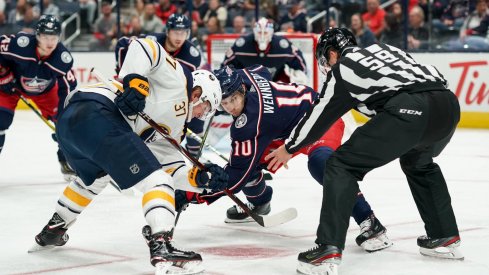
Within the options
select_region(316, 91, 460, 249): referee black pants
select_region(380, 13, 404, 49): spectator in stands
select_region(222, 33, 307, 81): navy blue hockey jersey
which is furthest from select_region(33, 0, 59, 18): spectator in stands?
select_region(316, 91, 460, 249): referee black pants

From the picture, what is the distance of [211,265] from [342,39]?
1.01 m

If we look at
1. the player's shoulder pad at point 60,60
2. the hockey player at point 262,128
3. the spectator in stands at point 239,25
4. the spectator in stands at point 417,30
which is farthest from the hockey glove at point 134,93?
the spectator in stands at point 239,25

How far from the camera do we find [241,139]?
382cm

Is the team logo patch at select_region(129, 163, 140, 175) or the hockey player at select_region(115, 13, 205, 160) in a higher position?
the team logo patch at select_region(129, 163, 140, 175)

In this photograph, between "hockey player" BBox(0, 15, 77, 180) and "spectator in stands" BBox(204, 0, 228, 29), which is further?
"spectator in stands" BBox(204, 0, 228, 29)

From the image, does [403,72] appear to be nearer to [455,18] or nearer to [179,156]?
[179,156]

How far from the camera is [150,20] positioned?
1098 centimetres

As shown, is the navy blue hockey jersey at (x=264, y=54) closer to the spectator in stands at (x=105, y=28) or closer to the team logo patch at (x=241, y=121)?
the spectator in stands at (x=105, y=28)

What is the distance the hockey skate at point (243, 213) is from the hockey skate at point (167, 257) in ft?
4.30

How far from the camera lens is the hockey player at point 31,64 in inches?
231

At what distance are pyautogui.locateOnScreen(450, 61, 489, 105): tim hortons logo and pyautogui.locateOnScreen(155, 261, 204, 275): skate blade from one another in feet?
20.4

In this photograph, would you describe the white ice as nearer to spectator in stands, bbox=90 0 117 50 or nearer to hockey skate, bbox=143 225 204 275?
hockey skate, bbox=143 225 204 275

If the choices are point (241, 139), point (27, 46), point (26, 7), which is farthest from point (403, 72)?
point (26, 7)

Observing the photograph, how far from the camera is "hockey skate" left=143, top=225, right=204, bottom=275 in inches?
125
